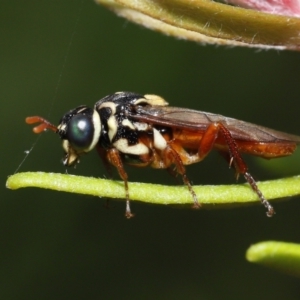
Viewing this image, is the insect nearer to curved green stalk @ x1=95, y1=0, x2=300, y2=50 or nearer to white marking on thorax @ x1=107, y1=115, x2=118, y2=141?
white marking on thorax @ x1=107, y1=115, x2=118, y2=141

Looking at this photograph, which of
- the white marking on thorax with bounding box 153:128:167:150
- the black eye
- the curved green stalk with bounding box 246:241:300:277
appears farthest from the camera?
the white marking on thorax with bounding box 153:128:167:150

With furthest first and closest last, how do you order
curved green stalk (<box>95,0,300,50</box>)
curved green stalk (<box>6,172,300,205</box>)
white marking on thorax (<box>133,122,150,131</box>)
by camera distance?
white marking on thorax (<box>133,122,150,131</box>), curved green stalk (<box>6,172,300,205</box>), curved green stalk (<box>95,0,300,50</box>)

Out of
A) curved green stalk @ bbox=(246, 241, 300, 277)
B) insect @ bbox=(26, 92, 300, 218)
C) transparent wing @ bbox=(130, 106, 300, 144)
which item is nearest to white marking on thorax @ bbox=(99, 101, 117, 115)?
insect @ bbox=(26, 92, 300, 218)

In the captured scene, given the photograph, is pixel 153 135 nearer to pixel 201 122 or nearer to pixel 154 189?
pixel 201 122

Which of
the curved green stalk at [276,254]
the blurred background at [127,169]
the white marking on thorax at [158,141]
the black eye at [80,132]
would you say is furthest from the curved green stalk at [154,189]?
the blurred background at [127,169]

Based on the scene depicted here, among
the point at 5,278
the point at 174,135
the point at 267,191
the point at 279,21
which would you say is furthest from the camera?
the point at 5,278

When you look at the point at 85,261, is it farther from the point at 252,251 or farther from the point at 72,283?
the point at 252,251

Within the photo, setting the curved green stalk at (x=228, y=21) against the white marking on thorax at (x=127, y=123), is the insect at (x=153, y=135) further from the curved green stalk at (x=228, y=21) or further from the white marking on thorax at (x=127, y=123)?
the curved green stalk at (x=228, y=21)

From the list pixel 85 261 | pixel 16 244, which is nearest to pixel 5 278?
pixel 16 244
